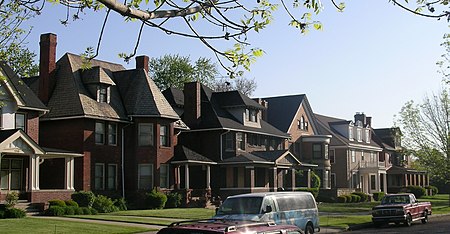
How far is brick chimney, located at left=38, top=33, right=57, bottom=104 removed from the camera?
40.4m

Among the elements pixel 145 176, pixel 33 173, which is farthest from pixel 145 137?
pixel 33 173

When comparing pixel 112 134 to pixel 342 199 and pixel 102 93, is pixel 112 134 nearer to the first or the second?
pixel 102 93

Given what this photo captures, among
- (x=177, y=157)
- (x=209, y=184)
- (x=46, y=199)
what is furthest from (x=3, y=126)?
(x=209, y=184)

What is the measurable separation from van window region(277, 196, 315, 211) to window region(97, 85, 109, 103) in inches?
880

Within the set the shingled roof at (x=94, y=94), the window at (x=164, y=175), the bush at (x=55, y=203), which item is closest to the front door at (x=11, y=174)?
the bush at (x=55, y=203)

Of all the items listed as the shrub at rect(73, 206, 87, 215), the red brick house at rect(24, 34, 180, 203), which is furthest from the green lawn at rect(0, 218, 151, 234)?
the red brick house at rect(24, 34, 180, 203)

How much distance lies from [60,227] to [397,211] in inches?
613

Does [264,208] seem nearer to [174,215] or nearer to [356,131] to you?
[174,215]

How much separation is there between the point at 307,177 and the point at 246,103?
10193mm

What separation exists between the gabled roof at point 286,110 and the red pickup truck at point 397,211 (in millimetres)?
30182

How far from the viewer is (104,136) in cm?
4128

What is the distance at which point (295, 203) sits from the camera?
70.5 feet

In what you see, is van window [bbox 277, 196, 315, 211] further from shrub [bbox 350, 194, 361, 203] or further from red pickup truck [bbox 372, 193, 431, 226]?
shrub [bbox 350, 194, 361, 203]

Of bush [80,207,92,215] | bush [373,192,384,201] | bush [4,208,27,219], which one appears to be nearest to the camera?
bush [4,208,27,219]
